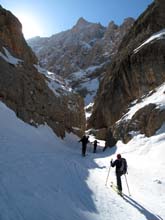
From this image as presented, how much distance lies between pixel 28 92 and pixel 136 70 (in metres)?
18.5

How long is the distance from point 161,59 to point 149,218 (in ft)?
109

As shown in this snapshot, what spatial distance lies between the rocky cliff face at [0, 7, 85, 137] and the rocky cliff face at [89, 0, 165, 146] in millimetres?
5422

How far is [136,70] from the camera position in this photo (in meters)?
43.9

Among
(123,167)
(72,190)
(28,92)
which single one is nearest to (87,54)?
(28,92)

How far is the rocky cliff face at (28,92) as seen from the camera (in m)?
29.4

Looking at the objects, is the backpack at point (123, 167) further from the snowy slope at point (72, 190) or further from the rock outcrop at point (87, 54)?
the rock outcrop at point (87, 54)

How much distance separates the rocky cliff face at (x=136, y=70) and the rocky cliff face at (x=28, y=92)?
542cm

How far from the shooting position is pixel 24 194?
374 inches

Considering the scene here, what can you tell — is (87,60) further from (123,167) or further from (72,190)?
(72,190)

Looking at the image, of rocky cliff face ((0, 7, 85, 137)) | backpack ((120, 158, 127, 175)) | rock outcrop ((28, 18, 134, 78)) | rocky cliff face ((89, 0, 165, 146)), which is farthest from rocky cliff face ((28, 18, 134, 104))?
backpack ((120, 158, 127, 175))

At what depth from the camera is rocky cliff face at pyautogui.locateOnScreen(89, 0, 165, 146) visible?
4131cm

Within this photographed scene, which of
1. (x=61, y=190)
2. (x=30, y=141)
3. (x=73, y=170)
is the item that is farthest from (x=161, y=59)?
(x=61, y=190)

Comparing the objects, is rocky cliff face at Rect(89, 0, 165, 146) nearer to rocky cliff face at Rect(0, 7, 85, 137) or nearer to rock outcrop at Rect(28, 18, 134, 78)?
rocky cliff face at Rect(0, 7, 85, 137)

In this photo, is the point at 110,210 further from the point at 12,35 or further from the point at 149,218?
the point at 12,35
